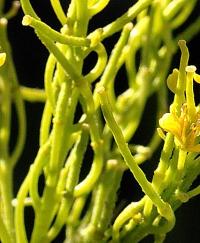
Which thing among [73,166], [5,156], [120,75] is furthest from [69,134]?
[120,75]

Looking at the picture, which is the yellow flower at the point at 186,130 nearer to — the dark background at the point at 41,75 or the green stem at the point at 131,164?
the green stem at the point at 131,164

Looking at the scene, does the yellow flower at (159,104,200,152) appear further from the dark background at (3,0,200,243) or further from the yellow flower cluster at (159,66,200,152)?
the dark background at (3,0,200,243)

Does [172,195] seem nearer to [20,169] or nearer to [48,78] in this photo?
[48,78]

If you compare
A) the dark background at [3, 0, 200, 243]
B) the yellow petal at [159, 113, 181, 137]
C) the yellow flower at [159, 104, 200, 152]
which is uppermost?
the yellow petal at [159, 113, 181, 137]

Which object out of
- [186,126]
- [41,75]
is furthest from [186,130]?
[41,75]

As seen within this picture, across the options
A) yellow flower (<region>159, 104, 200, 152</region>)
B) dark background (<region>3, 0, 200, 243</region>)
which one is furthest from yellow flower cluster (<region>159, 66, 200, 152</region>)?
dark background (<region>3, 0, 200, 243</region>)

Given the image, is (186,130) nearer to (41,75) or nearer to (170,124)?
(170,124)

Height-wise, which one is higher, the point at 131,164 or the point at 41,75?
the point at 131,164

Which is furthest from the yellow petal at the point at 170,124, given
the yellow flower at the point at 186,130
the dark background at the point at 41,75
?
the dark background at the point at 41,75
